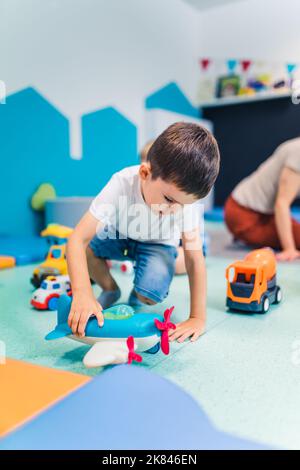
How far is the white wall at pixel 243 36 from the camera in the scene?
2.57 m

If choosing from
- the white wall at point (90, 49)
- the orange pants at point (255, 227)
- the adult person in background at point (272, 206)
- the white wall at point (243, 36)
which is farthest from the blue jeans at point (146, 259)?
the white wall at point (243, 36)

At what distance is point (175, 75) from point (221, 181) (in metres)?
0.85

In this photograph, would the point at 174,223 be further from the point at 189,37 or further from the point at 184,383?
the point at 189,37

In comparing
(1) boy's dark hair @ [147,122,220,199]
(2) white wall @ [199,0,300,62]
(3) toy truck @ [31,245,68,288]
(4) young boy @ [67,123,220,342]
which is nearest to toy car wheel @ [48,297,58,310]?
(4) young boy @ [67,123,220,342]

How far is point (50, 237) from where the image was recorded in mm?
1351

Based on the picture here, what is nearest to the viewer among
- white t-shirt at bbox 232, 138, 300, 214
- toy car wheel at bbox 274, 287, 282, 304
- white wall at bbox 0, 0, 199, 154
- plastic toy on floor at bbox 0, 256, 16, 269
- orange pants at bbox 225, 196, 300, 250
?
toy car wheel at bbox 274, 287, 282, 304

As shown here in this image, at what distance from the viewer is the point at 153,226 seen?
35.0 inches

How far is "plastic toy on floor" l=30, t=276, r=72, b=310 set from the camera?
3.11 ft

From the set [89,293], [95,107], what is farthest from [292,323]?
[95,107]

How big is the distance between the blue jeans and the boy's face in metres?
0.17

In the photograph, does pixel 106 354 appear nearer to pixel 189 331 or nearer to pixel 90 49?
pixel 189 331

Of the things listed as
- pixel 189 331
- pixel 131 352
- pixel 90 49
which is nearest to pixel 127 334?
pixel 131 352

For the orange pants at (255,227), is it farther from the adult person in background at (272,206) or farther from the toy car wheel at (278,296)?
the toy car wheel at (278,296)

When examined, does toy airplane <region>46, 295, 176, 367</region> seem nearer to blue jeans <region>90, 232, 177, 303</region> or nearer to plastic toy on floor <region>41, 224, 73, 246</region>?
blue jeans <region>90, 232, 177, 303</region>
